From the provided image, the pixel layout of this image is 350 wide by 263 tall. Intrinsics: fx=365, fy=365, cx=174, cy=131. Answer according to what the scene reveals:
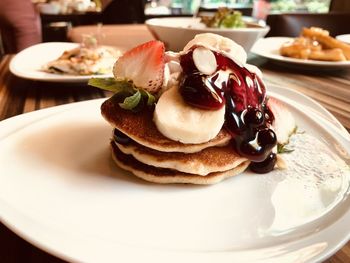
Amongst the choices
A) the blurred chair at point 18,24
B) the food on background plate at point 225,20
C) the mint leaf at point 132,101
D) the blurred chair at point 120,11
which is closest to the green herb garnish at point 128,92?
the mint leaf at point 132,101

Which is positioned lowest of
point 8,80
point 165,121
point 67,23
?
point 67,23

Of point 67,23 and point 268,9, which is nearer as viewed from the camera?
point 67,23

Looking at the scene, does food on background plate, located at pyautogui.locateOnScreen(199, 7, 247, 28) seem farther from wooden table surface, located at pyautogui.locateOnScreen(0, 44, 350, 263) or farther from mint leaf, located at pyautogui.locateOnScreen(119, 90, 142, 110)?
mint leaf, located at pyautogui.locateOnScreen(119, 90, 142, 110)

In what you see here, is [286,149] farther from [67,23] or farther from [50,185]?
[67,23]

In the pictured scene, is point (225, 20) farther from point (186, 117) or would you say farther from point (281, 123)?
point (186, 117)

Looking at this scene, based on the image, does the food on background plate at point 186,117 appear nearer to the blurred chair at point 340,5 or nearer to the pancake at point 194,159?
the pancake at point 194,159

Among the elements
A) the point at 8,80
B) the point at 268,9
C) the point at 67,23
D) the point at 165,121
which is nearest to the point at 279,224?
the point at 165,121
